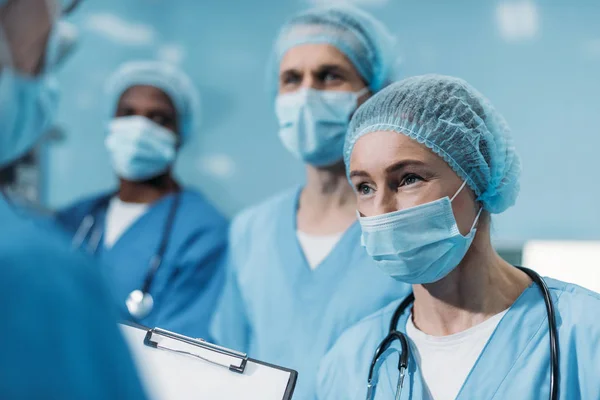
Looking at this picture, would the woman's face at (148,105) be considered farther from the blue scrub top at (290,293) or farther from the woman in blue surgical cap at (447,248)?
the woman in blue surgical cap at (447,248)

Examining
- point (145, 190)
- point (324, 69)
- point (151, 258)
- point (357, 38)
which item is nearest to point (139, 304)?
point (151, 258)

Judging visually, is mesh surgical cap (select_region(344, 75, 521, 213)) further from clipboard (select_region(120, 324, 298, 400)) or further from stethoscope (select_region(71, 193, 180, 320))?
stethoscope (select_region(71, 193, 180, 320))

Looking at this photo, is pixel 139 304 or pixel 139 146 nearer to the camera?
pixel 139 304

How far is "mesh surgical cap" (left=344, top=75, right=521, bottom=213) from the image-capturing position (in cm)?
123

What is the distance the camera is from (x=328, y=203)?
177 centimetres

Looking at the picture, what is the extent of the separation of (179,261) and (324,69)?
772mm

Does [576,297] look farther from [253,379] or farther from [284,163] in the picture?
[284,163]

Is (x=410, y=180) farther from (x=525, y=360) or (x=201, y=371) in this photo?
(x=201, y=371)

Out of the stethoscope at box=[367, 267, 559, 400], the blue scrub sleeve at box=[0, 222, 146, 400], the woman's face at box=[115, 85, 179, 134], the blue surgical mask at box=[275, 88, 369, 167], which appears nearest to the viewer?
the blue scrub sleeve at box=[0, 222, 146, 400]

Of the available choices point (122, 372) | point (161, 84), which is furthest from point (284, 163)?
point (122, 372)

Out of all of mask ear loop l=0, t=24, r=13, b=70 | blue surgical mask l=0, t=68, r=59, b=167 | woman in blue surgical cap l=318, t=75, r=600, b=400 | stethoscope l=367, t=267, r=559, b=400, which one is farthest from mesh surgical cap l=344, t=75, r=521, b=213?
mask ear loop l=0, t=24, r=13, b=70

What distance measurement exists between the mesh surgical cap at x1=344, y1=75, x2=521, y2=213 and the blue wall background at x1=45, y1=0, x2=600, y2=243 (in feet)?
1.10

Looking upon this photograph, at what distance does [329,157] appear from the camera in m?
1.73

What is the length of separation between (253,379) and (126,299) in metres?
0.95
